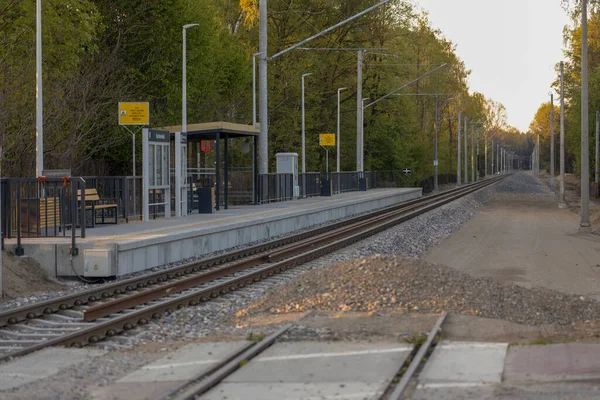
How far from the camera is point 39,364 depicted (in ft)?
31.0

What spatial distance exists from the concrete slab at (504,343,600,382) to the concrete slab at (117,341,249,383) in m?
2.73

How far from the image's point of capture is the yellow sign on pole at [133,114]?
33.1 metres

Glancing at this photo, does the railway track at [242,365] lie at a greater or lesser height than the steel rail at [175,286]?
greater

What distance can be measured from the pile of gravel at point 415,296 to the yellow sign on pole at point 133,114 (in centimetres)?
1960

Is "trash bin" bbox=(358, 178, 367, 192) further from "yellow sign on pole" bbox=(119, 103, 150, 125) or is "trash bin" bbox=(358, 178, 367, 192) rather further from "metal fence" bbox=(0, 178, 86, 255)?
"metal fence" bbox=(0, 178, 86, 255)

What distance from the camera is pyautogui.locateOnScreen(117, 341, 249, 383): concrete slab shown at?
8.52 m

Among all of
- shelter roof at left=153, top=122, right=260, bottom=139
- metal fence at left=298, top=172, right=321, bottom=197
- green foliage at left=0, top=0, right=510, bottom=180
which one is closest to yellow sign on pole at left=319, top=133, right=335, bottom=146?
green foliage at left=0, top=0, right=510, bottom=180

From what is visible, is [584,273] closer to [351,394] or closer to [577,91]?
[351,394]

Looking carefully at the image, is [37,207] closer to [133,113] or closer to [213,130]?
[213,130]

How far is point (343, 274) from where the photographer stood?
1435cm

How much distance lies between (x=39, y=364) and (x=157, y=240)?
33.3 ft

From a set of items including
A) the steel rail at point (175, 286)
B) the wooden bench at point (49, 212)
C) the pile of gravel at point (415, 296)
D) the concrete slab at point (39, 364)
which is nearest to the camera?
the concrete slab at point (39, 364)

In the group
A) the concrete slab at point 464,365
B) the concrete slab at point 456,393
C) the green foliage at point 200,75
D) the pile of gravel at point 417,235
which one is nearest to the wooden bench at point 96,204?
the pile of gravel at point 417,235

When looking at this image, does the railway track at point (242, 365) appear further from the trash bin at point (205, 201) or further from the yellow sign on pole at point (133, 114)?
the yellow sign on pole at point (133, 114)
